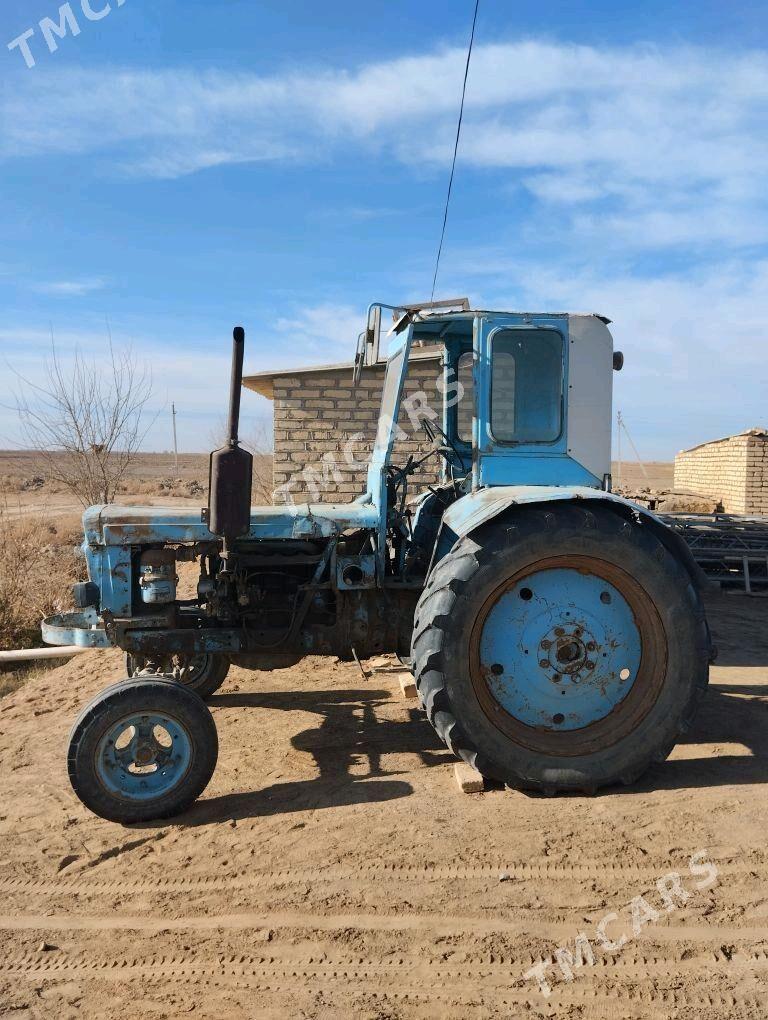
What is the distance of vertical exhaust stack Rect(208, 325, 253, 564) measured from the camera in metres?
3.67

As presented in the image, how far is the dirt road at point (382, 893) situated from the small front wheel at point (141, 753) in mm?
116

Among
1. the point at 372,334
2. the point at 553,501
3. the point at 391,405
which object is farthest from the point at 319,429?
the point at 553,501

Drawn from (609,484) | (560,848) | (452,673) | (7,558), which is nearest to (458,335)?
(609,484)

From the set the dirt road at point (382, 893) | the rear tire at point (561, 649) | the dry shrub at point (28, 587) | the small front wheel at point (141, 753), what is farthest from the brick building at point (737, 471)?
the small front wheel at point (141, 753)

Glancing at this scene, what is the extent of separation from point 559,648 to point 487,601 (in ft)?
1.50

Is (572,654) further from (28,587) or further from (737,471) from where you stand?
(737,471)

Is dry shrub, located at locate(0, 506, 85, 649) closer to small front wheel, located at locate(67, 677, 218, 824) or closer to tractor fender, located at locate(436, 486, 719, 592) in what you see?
small front wheel, located at locate(67, 677, 218, 824)

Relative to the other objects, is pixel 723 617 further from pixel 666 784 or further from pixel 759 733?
pixel 666 784

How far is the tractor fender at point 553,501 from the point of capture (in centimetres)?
360

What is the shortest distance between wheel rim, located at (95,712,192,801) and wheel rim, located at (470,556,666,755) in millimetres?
1533

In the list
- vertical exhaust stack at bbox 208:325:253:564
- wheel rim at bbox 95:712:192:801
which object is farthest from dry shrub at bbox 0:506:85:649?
vertical exhaust stack at bbox 208:325:253:564

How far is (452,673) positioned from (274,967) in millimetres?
1482

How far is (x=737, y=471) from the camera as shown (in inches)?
535

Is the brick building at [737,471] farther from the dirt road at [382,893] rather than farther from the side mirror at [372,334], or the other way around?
the side mirror at [372,334]
